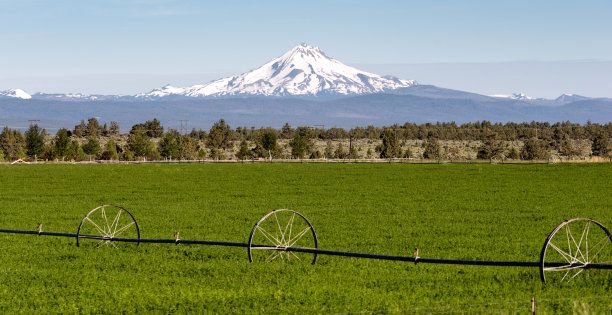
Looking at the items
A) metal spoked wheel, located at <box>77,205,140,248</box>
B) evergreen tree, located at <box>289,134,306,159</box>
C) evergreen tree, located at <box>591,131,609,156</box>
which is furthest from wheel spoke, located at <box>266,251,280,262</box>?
evergreen tree, located at <box>591,131,609,156</box>

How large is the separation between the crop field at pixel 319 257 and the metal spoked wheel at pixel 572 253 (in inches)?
14.8

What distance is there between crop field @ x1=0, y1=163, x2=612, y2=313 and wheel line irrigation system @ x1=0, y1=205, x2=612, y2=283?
429 millimetres

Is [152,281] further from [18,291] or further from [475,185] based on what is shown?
[475,185]

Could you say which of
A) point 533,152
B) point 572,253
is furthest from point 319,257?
point 533,152

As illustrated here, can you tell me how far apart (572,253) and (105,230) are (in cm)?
1609

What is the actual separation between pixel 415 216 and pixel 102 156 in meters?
112

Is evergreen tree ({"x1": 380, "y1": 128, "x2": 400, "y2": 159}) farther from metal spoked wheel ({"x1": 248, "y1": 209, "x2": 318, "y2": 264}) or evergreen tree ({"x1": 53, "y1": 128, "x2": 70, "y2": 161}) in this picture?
metal spoked wheel ({"x1": 248, "y1": 209, "x2": 318, "y2": 264})

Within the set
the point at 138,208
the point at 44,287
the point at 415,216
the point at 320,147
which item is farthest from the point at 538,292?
the point at 320,147

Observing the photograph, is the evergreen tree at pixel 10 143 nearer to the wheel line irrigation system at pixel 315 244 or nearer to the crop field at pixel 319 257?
the crop field at pixel 319 257

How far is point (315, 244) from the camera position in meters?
18.2

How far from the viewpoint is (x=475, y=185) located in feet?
171

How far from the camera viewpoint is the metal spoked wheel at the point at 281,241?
1602 centimetres

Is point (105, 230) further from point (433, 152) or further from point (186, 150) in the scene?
point (433, 152)

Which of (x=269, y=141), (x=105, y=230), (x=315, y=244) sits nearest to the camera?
(x=315, y=244)
